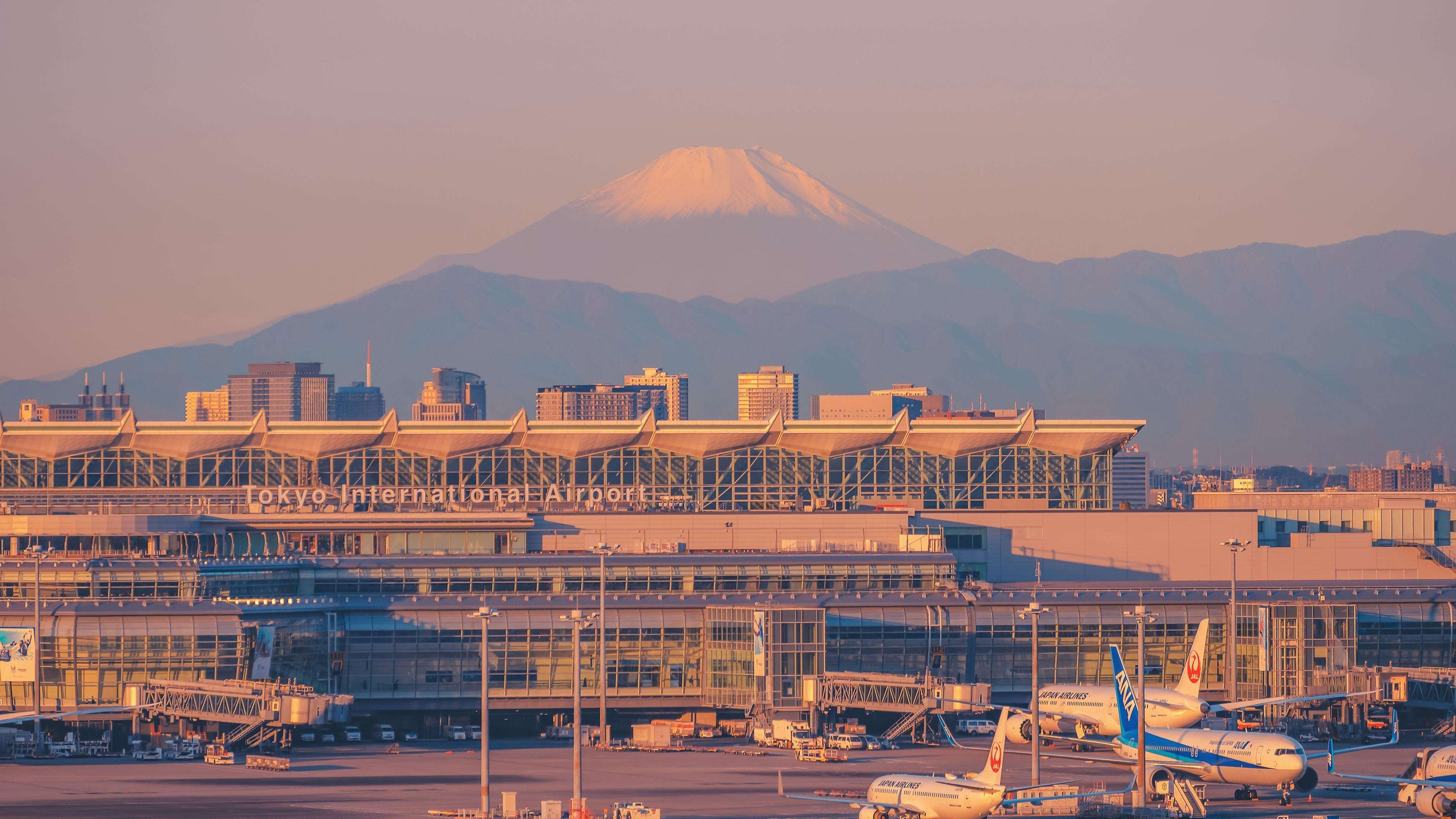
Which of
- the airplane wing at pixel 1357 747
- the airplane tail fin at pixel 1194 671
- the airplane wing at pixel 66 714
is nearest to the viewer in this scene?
the airplane wing at pixel 1357 747

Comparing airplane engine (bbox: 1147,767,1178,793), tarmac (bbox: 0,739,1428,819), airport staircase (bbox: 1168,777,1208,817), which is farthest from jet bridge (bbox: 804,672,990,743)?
airport staircase (bbox: 1168,777,1208,817)

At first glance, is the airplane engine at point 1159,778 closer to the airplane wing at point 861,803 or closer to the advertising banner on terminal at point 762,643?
the airplane wing at point 861,803

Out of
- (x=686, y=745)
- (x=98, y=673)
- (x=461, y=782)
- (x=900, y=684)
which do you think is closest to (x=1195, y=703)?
(x=900, y=684)

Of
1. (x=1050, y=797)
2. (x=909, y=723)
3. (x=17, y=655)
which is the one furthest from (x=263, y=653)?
(x=1050, y=797)

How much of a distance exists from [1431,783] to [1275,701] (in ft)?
118

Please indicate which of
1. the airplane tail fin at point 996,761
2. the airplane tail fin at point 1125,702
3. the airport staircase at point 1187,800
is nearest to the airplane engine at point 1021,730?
the airplane tail fin at point 1125,702

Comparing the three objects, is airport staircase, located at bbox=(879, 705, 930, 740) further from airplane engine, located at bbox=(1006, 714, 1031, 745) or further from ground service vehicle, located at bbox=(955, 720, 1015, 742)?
ground service vehicle, located at bbox=(955, 720, 1015, 742)

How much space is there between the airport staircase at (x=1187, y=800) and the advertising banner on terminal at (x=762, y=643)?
2017 inches

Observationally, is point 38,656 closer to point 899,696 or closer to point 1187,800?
point 899,696

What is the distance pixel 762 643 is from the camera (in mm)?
157750

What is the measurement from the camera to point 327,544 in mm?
196875

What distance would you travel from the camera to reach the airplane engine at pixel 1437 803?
10700 centimetres

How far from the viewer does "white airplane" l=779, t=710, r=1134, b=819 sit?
343ft

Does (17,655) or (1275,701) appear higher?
Answer: (17,655)
